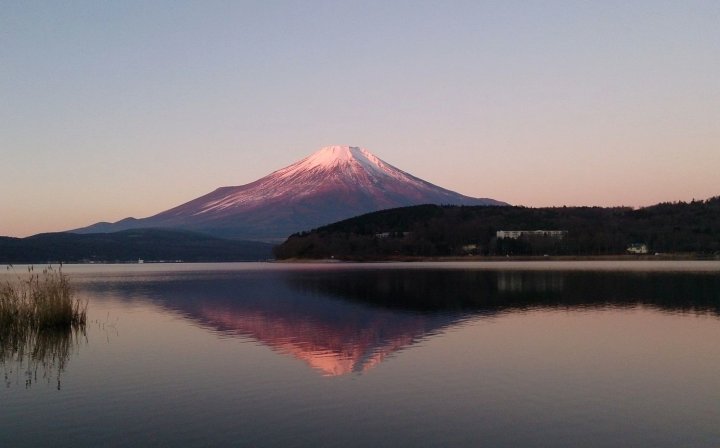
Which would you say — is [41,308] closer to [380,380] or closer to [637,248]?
[380,380]

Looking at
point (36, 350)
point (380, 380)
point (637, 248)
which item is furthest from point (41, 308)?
point (637, 248)

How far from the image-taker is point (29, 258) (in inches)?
5517

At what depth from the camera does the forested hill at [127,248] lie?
144250 mm

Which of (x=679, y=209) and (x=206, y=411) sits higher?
(x=679, y=209)

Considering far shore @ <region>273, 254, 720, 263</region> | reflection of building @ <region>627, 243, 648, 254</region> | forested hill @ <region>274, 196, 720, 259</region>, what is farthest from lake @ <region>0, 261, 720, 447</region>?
forested hill @ <region>274, 196, 720, 259</region>

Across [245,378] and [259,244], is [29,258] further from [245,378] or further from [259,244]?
[245,378]

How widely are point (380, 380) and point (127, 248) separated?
578ft

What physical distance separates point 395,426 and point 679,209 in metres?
125

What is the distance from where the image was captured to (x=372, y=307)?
3000cm

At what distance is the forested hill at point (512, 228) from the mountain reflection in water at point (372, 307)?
70938 mm

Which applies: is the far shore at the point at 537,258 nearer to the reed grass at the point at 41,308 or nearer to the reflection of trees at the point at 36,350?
the reed grass at the point at 41,308

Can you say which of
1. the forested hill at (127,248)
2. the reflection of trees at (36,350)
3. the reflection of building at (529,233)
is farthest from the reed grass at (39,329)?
the forested hill at (127,248)

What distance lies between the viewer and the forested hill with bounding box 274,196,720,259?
111 meters

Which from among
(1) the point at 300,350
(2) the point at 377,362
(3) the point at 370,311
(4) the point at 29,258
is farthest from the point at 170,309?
(4) the point at 29,258
